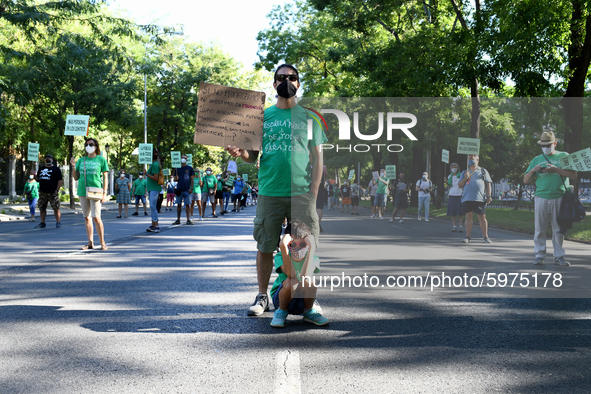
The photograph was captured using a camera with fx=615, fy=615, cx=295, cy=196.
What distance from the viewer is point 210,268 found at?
8.44 m

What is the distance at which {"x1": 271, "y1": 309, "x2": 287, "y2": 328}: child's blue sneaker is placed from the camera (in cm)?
489

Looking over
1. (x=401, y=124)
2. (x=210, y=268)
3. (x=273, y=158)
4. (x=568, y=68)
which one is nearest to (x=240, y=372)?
(x=273, y=158)

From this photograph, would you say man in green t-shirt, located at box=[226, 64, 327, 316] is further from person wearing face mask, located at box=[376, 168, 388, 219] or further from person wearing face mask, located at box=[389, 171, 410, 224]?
person wearing face mask, located at box=[389, 171, 410, 224]

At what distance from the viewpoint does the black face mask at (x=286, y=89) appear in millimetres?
4902

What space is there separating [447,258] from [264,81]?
57941 millimetres

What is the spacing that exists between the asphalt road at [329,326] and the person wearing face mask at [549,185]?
27 centimetres

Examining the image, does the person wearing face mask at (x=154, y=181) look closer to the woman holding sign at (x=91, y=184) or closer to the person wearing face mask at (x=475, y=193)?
the woman holding sign at (x=91, y=184)

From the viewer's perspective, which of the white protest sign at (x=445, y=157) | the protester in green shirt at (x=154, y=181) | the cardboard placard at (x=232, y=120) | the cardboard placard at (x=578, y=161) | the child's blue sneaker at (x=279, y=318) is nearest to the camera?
the cardboard placard at (x=232, y=120)

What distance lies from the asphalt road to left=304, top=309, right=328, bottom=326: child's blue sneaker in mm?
85

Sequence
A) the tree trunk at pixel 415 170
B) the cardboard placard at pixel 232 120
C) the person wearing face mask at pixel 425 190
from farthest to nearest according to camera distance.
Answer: the person wearing face mask at pixel 425 190, the tree trunk at pixel 415 170, the cardboard placard at pixel 232 120

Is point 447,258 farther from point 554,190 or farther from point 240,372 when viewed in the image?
point 240,372

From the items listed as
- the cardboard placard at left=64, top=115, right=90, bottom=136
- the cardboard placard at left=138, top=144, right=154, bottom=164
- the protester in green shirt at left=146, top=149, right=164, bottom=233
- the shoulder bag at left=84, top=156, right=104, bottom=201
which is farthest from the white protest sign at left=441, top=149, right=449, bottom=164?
the cardboard placard at left=138, top=144, right=154, bottom=164

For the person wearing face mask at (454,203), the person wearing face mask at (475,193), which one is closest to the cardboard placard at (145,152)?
the person wearing face mask at (475,193)

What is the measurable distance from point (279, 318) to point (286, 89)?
1839 millimetres
